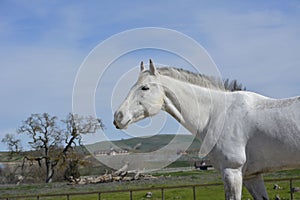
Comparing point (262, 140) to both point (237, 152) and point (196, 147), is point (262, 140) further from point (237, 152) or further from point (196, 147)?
point (196, 147)

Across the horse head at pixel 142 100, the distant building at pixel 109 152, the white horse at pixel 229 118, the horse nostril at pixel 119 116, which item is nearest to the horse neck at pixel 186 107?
the white horse at pixel 229 118

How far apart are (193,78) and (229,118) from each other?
2.43ft

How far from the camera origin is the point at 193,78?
6277 mm

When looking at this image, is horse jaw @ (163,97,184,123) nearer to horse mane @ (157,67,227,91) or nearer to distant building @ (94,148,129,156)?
horse mane @ (157,67,227,91)

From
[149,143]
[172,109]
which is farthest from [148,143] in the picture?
[172,109]

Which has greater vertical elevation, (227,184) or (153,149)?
(153,149)

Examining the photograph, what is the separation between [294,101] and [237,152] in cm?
97

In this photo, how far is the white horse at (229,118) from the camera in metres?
5.64

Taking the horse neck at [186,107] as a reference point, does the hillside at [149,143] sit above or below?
below

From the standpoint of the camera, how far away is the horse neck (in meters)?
6.08

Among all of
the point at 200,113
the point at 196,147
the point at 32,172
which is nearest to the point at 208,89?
the point at 200,113

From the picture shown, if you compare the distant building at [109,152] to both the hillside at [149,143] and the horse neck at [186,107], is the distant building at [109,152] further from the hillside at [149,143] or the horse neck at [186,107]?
the horse neck at [186,107]

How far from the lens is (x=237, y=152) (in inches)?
223

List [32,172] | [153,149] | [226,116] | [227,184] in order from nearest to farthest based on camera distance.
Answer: [227,184] < [226,116] < [153,149] < [32,172]
